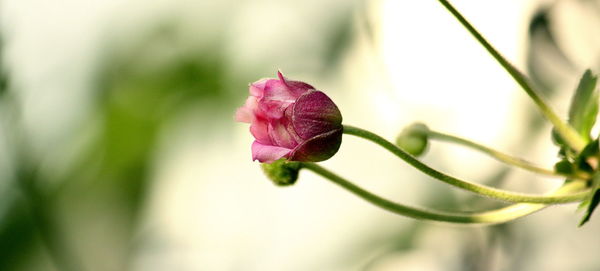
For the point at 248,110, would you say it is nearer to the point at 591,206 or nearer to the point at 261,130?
the point at 261,130

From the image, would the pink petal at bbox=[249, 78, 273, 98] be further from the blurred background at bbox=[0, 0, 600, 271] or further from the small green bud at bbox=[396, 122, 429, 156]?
the blurred background at bbox=[0, 0, 600, 271]

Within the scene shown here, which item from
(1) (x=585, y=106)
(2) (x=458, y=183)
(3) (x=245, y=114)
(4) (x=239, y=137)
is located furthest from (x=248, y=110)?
(4) (x=239, y=137)

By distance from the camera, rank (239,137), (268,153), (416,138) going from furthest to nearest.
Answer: (239,137)
(416,138)
(268,153)

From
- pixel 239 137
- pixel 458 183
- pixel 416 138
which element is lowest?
pixel 458 183

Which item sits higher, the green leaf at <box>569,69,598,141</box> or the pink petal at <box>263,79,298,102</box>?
the green leaf at <box>569,69,598,141</box>

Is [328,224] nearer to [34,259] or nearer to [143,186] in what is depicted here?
[143,186]

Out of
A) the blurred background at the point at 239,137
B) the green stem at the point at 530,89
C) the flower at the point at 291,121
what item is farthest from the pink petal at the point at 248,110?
the blurred background at the point at 239,137

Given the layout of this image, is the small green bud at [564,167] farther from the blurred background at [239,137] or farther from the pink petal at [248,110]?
the blurred background at [239,137]

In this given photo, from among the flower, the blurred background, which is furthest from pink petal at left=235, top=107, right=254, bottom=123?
the blurred background
